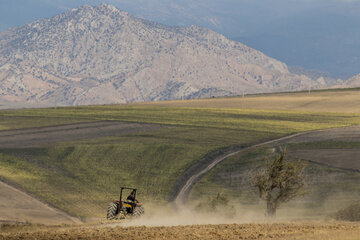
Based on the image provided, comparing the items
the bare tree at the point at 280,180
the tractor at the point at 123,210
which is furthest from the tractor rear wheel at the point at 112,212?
the bare tree at the point at 280,180

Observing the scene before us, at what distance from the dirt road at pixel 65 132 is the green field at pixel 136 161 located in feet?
18.0

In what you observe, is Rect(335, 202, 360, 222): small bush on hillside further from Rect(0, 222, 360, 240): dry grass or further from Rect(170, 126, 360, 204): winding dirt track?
Rect(170, 126, 360, 204): winding dirt track

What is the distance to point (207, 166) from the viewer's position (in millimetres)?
103188

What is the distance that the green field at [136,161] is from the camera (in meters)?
89.9

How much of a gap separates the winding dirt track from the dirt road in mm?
33777

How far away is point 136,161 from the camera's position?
109 metres

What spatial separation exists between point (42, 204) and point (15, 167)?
24203 mm

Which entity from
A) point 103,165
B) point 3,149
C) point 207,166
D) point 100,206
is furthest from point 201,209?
point 3,149

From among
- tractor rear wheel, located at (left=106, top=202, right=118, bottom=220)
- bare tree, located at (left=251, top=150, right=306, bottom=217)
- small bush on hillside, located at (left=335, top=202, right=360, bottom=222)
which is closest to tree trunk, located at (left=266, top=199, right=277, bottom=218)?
bare tree, located at (left=251, top=150, right=306, bottom=217)

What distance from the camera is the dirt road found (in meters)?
130

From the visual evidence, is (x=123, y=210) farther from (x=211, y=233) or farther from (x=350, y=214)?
(x=350, y=214)

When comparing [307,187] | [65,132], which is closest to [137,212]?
[307,187]

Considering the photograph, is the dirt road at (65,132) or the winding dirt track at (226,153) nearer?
the winding dirt track at (226,153)

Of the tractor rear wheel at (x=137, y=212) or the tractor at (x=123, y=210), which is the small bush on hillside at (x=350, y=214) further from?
the tractor at (x=123, y=210)
